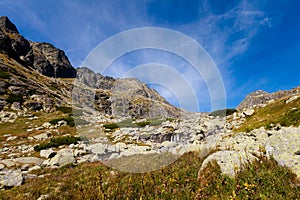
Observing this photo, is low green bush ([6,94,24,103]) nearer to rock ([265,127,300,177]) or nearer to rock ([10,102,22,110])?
rock ([10,102,22,110])

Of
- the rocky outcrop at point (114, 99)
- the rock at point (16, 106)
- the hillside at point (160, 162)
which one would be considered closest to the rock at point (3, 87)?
the rock at point (16, 106)

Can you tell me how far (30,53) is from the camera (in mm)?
117000

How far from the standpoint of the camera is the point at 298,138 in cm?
699

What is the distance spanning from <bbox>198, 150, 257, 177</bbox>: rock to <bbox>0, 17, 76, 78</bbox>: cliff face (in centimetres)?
10650

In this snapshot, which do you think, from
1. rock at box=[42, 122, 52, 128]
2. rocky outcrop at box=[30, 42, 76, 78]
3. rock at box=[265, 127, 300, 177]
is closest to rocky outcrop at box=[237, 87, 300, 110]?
rock at box=[265, 127, 300, 177]

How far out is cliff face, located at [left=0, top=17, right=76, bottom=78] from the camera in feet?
305

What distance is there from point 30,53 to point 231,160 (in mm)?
→ 137536

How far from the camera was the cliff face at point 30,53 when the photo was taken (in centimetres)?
9304

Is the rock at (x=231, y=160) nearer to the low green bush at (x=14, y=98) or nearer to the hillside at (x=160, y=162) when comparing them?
the hillside at (x=160, y=162)

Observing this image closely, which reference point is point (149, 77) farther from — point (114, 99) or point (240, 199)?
point (114, 99)

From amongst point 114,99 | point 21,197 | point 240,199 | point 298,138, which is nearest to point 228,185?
point 240,199

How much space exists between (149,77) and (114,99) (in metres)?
42.6

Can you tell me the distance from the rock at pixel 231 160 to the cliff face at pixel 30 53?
106 meters

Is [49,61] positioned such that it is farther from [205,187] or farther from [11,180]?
[205,187]
